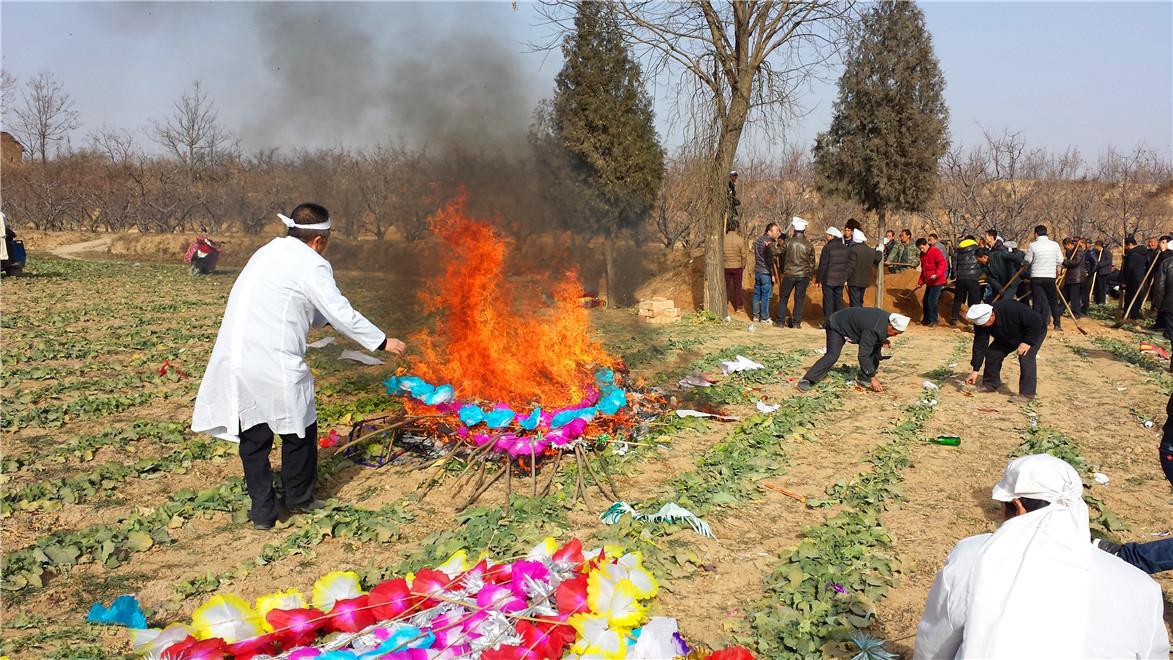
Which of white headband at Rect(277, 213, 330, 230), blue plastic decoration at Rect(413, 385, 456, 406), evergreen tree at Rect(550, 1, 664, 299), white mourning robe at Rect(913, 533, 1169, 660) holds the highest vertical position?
evergreen tree at Rect(550, 1, 664, 299)

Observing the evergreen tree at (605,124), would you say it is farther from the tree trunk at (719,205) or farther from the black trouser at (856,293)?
the black trouser at (856,293)

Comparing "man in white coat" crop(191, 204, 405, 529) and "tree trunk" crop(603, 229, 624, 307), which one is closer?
"man in white coat" crop(191, 204, 405, 529)

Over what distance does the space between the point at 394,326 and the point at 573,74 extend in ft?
23.7

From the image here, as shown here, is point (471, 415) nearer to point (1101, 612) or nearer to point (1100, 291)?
point (1101, 612)

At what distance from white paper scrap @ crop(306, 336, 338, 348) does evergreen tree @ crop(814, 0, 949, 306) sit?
14073 mm

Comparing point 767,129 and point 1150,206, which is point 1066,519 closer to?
point 767,129

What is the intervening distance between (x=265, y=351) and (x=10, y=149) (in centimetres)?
4275

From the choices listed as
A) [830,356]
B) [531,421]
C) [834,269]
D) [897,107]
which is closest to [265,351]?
[531,421]

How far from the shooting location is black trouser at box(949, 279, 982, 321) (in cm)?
1448

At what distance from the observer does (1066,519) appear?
251cm

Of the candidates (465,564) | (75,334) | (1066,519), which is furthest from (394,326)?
(1066,519)

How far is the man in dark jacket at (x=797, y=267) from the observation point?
46.1ft

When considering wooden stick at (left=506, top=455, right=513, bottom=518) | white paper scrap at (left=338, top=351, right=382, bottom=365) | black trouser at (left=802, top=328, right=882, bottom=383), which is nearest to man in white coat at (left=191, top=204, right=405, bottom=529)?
wooden stick at (left=506, top=455, right=513, bottom=518)

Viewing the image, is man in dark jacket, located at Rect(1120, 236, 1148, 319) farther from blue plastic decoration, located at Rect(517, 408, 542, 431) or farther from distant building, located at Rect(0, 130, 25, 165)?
distant building, located at Rect(0, 130, 25, 165)
